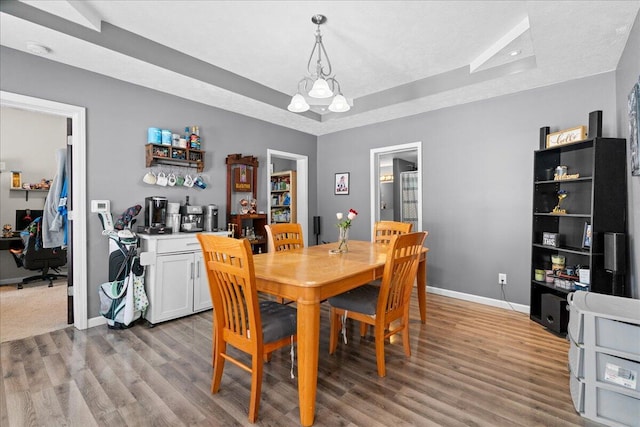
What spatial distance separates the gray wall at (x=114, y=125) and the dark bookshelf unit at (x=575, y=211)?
366cm

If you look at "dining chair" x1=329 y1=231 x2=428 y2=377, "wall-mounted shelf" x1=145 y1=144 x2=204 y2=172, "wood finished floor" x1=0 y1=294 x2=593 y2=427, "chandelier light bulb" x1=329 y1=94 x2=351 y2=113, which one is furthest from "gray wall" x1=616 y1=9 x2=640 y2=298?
"wall-mounted shelf" x1=145 y1=144 x2=204 y2=172

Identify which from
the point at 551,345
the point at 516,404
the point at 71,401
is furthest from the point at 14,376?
the point at 551,345

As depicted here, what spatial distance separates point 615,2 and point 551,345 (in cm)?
251

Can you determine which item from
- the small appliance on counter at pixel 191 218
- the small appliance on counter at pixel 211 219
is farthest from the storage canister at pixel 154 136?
the small appliance on counter at pixel 211 219

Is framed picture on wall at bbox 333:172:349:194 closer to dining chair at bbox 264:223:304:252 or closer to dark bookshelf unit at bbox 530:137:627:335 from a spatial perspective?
dining chair at bbox 264:223:304:252

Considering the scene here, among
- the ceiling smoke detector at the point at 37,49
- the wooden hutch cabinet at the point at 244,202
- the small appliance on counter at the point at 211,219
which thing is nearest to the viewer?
the ceiling smoke detector at the point at 37,49

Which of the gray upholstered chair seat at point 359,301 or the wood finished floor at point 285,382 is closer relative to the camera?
the wood finished floor at point 285,382

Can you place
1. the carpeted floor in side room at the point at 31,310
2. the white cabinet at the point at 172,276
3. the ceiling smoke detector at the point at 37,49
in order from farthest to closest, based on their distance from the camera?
the white cabinet at the point at 172,276, the carpeted floor in side room at the point at 31,310, the ceiling smoke detector at the point at 37,49

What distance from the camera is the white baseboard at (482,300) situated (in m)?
3.40

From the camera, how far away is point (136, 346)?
254 centimetres

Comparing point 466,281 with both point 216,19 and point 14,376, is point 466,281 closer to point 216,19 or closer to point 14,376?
point 216,19

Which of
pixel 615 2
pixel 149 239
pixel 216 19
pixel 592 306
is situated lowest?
pixel 592 306

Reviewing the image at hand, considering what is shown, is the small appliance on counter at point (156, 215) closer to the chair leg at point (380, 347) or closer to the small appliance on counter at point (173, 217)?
the small appliance on counter at point (173, 217)

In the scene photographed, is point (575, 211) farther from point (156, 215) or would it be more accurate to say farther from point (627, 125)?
point (156, 215)
